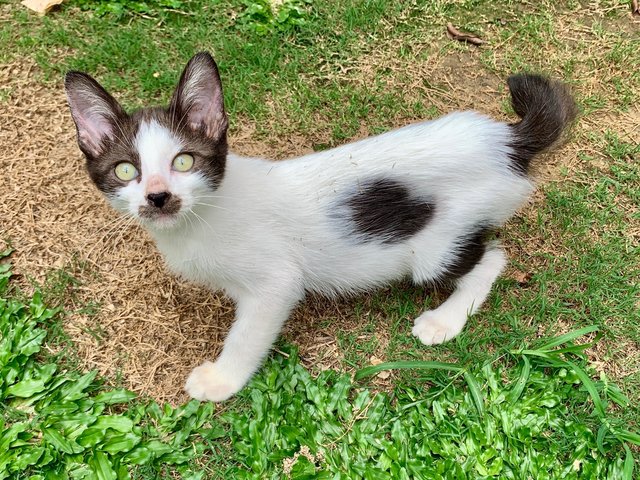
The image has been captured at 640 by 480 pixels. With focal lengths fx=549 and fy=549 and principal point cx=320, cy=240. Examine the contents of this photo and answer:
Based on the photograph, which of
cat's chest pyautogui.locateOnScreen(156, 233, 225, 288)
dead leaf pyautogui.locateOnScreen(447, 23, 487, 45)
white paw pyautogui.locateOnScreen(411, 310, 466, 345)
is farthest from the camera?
dead leaf pyautogui.locateOnScreen(447, 23, 487, 45)

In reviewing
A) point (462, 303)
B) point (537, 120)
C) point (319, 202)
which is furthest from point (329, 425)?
point (537, 120)

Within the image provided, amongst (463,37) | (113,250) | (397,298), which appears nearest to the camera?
(397,298)

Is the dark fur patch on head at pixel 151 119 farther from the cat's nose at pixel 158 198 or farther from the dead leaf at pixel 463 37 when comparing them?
the dead leaf at pixel 463 37

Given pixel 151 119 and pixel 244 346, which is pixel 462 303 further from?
pixel 151 119

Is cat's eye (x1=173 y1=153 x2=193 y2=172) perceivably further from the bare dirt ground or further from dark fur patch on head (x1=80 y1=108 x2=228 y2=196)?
the bare dirt ground

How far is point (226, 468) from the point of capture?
225 cm

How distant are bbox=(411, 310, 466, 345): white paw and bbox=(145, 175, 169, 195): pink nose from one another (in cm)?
137

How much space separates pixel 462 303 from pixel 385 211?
673 mm

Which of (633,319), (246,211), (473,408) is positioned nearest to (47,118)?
(246,211)

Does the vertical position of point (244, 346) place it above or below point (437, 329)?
above

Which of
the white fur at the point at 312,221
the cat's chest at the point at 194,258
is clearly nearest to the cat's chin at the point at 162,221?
the white fur at the point at 312,221

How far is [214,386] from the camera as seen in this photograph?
7.82 ft

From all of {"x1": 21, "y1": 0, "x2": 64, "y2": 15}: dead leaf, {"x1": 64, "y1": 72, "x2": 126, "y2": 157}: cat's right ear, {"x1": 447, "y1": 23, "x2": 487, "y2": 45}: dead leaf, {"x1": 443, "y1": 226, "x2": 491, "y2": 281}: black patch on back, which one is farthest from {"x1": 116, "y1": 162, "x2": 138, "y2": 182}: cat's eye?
{"x1": 447, "y1": 23, "x2": 487, "y2": 45}: dead leaf

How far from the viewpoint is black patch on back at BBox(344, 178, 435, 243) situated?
2203 millimetres
